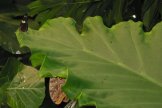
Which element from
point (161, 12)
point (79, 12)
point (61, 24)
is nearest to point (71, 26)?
point (61, 24)

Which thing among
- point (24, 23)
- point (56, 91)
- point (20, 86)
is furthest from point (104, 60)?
point (24, 23)

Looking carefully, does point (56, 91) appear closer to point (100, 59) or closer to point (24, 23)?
point (24, 23)

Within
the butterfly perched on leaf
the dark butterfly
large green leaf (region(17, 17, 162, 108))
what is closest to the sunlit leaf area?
large green leaf (region(17, 17, 162, 108))

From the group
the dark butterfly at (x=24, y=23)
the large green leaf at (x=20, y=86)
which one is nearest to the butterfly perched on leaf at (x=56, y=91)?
the large green leaf at (x=20, y=86)

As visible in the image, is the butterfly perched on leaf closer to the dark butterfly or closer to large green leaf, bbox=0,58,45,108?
large green leaf, bbox=0,58,45,108

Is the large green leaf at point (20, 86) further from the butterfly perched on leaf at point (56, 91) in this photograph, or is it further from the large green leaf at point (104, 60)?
the large green leaf at point (104, 60)

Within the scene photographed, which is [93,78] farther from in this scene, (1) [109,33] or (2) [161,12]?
(2) [161,12]
